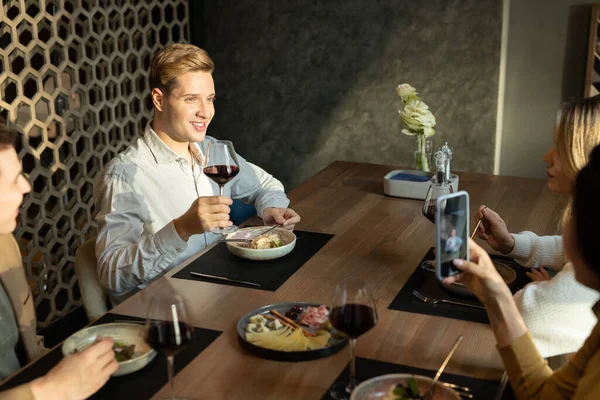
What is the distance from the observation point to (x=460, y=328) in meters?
1.59

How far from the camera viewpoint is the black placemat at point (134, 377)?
4.31ft

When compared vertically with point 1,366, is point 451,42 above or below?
above

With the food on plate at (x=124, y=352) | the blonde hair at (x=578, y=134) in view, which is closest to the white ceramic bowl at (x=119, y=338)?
the food on plate at (x=124, y=352)

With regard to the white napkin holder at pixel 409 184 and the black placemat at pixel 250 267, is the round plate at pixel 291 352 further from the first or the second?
the white napkin holder at pixel 409 184

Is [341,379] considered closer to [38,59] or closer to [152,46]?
[152,46]

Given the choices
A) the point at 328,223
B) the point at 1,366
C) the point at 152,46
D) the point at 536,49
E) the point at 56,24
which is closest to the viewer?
the point at 1,366

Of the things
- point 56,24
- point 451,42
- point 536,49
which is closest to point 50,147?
point 56,24

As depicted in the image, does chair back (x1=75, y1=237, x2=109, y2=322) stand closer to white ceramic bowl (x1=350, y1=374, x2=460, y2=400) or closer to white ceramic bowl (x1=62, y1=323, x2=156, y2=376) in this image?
white ceramic bowl (x1=62, y1=323, x2=156, y2=376)

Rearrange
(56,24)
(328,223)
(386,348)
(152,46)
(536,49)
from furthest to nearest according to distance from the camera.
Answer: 1. (152,46)
2. (536,49)
3. (56,24)
4. (328,223)
5. (386,348)

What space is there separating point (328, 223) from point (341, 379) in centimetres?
106

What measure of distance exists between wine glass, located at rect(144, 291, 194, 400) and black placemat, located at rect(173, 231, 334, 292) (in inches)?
22.8

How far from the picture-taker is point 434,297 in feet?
5.73

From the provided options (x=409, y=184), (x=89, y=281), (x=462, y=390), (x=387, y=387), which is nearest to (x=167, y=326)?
(x=387, y=387)

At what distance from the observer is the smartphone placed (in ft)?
4.42
